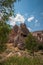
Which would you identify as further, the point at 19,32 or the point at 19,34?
the point at 19,32

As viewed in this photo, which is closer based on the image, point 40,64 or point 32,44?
point 40,64

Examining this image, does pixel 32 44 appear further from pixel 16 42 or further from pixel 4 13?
pixel 4 13

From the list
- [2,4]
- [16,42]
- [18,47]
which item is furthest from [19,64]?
[16,42]

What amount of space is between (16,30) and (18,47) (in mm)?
26330

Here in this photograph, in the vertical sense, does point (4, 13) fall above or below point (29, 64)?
above

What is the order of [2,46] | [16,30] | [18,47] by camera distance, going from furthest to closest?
[16,30]
[18,47]
[2,46]

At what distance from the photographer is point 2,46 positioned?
35188 millimetres

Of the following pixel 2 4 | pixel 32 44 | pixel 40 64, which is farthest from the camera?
pixel 32 44

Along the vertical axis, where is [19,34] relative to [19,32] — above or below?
below

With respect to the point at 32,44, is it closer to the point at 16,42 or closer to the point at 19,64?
the point at 16,42

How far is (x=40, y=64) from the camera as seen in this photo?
20844 millimetres

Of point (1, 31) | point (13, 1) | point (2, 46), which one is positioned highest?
point (13, 1)

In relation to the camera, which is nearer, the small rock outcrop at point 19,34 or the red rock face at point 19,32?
the small rock outcrop at point 19,34

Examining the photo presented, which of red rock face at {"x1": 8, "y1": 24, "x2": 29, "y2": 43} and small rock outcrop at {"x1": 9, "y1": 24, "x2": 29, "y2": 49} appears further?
red rock face at {"x1": 8, "y1": 24, "x2": 29, "y2": 43}
